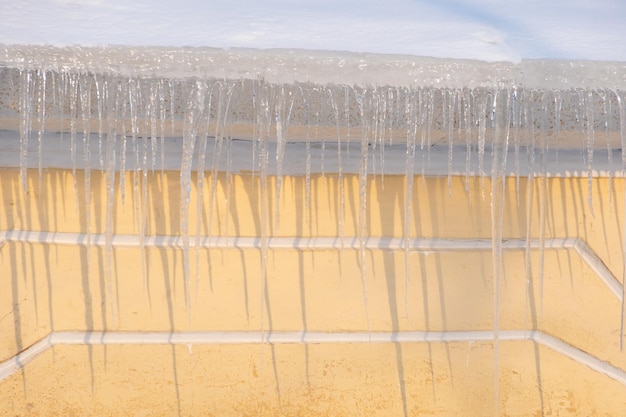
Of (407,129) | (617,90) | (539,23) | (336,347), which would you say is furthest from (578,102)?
(336,347)

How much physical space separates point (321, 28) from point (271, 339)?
1156 millimetres

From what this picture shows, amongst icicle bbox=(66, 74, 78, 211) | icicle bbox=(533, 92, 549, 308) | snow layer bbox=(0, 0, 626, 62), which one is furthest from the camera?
icicle bbox=(533, 92, 549, 308)

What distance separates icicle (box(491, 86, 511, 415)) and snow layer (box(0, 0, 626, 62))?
210 millimetres

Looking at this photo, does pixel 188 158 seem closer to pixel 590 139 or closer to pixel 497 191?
pixel 497 191

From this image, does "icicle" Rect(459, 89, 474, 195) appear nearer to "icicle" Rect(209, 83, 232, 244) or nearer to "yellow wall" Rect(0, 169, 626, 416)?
"yellow wall" Rect(0, 169, 626, 416)

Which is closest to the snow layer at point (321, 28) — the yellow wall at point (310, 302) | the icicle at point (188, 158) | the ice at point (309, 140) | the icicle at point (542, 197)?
the ice at point (309, 140)

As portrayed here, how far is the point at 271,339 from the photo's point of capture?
2703 mm

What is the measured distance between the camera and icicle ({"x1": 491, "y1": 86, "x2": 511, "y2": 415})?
2266 millimetres

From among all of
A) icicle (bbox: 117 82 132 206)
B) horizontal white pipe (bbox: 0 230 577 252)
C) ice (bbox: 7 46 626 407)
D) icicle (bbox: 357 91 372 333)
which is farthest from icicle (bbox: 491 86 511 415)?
icicle (bbox: 117 82 132 206)

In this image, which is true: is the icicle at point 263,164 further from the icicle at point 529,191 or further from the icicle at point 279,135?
the icicle at point 529,191

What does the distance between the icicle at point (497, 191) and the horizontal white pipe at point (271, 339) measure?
0.49ft

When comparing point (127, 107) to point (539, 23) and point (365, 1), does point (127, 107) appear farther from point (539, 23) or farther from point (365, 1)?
point (539, 23)

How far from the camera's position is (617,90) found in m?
2.13

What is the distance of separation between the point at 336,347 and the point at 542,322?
2.61ft
